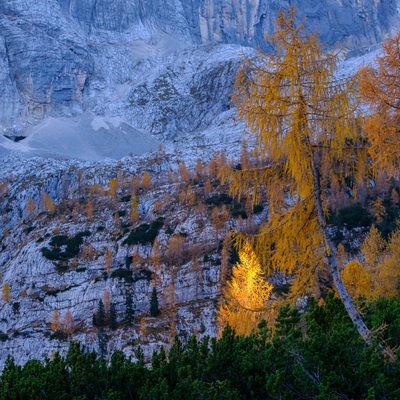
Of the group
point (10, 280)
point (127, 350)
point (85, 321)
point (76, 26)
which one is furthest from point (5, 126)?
point (127, 350)

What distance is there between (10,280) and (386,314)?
67239 millimetres

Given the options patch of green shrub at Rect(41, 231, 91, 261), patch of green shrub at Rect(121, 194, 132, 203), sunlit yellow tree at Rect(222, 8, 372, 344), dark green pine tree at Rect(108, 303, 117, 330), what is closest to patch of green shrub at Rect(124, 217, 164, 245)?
patch of green shrub at Rect(41, 231, 91, 261)

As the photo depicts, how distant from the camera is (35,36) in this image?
17588 centimetres

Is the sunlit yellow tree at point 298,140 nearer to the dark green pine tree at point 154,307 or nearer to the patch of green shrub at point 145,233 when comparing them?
the dark green pine tree at point 154,307

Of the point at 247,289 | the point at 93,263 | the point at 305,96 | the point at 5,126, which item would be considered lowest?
the point at 5,126

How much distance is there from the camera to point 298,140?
8.63m

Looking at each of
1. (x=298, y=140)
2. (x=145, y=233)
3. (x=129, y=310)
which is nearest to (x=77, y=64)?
(x=145, y=233)

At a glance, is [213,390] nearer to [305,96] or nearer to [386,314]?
[386,314]

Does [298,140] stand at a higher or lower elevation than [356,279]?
higher

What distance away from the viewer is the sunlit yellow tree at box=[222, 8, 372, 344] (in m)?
8.71

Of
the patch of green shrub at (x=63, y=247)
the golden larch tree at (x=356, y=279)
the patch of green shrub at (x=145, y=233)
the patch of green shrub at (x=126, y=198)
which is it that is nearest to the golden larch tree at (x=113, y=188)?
the patch of green shrub at (x=126, y=198)

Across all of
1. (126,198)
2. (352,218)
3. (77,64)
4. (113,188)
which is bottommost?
(77,64)

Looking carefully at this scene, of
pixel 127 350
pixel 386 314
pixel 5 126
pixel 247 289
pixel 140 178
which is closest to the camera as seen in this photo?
pixel 386 314

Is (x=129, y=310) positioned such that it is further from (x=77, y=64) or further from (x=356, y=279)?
(x=77, y=64)
